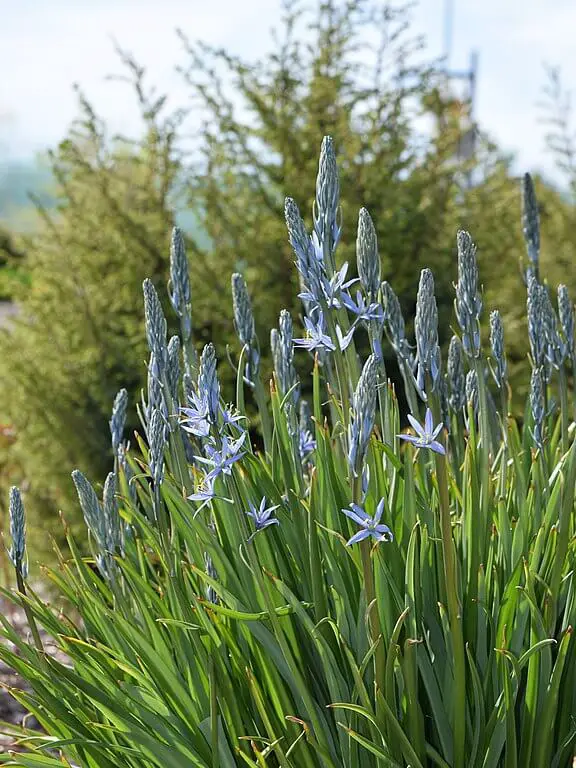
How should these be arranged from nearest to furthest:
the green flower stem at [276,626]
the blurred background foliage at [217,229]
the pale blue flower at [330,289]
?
1. the pale blue flower at [330,289]
2. the green flower stem at [276,626]
3. the blurred background foliage at [217,229]

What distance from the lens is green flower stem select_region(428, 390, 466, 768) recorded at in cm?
158

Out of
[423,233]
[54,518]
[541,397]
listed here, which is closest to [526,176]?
[541,397]

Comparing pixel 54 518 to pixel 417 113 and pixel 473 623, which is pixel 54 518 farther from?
pixel 473 623

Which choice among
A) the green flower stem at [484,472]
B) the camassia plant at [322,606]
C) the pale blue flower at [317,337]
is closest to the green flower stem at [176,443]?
the camassia plant at [322,606]

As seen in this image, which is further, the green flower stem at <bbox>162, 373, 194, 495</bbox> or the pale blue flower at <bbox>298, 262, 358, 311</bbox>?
the green flower stem at <bbox>162, 373, 194, 495</bbox>

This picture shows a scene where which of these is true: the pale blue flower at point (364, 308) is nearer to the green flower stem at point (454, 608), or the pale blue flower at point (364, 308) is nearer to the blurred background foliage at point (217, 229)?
the green flower stem at point (454, 608)

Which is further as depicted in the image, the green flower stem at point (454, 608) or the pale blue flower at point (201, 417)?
the pale blue flower at point (201, 417)

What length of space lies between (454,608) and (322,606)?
0.39 meters

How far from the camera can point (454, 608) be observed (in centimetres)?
172

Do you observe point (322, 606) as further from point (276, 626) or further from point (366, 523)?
point (366, 523)

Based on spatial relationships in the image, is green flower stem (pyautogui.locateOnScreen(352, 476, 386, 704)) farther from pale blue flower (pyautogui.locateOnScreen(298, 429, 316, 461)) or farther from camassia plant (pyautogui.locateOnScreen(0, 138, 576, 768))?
pale blue flower (pyautogui.locateOnScreen(298, 429, 316, 461))

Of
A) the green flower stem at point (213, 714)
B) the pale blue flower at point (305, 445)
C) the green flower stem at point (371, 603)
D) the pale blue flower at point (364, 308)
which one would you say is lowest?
the green flower stem at point (213, 714)

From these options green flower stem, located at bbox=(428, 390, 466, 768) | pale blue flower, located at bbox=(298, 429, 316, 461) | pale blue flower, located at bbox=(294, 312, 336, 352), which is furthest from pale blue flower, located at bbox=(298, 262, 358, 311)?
pale blue flower, located at bbox=(298, 429, 316, 461)

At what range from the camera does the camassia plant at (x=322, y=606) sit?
6.04 ft
